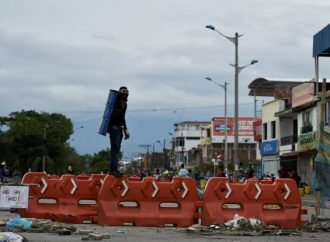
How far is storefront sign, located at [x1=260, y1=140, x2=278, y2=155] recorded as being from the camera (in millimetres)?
62250

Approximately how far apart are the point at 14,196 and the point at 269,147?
1994 inches

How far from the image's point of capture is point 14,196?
586 inches

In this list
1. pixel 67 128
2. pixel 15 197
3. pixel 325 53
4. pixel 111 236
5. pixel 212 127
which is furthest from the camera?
pixel 212 127

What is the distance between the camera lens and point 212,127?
126 meters

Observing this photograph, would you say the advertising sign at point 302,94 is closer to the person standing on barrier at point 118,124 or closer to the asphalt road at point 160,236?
the person standing on barrier at point 118,124

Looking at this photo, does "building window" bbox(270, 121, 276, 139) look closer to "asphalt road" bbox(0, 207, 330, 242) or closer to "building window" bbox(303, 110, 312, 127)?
"building window" bbox(303, 110, 312, 127)

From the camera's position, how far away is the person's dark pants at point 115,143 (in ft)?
49.3

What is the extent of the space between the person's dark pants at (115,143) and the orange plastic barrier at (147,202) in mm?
346

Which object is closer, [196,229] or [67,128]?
[196,229]

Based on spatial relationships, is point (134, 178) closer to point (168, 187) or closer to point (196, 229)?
point (168, 187)

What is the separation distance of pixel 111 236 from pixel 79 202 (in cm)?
329

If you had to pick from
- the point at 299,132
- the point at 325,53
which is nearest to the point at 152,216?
the point at 325,53

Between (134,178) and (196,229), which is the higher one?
(134,178)

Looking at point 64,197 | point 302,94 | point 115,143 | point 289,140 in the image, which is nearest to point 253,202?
point 115,143
